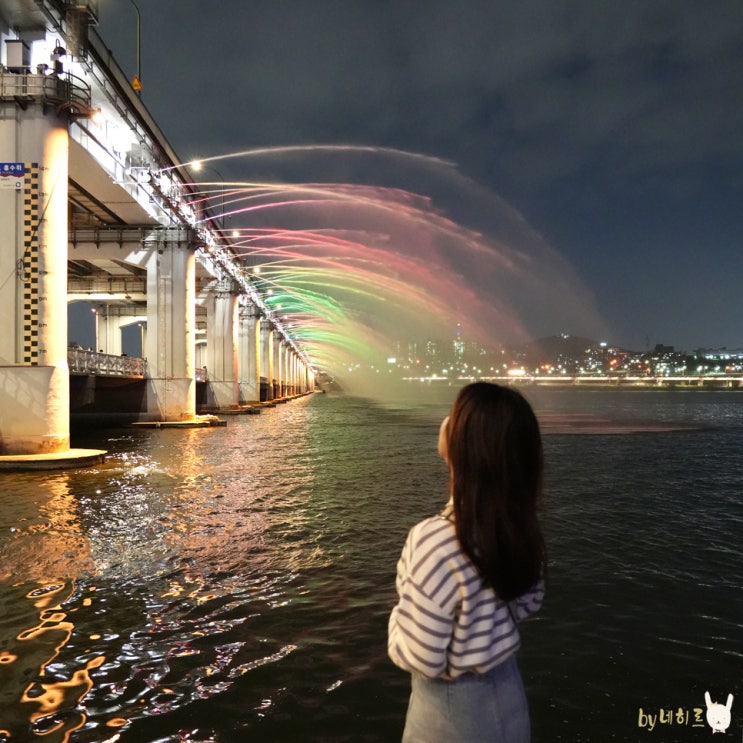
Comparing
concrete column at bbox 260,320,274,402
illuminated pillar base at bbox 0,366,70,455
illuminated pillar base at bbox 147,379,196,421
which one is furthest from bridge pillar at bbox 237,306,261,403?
illuminated pillar base at bbox 0,366,70,455

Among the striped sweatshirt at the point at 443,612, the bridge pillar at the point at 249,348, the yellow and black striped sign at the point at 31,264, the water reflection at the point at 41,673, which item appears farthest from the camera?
the bridge pillar at the point at 249,348

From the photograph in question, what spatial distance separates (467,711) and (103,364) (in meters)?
33.6

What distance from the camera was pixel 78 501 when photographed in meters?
12.5

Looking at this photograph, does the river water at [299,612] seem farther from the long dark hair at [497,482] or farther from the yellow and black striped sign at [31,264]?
the yellow and black striped sign at [31,264]

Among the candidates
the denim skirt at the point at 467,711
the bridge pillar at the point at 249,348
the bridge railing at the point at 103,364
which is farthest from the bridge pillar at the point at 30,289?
the bridge pillar at the point at 249,348

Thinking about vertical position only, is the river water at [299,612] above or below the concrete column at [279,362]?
below

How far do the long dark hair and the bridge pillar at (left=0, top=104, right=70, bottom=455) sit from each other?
18.6 meters

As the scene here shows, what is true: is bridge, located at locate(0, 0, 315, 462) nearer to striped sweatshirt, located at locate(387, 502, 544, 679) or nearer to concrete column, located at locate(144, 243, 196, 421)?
concrete column, located at locate(144, 243, 196, 421)

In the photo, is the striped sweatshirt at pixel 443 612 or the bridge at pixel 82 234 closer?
the striped sweatshirt at pixel 443 612

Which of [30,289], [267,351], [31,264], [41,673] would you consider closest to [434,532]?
[41,673]

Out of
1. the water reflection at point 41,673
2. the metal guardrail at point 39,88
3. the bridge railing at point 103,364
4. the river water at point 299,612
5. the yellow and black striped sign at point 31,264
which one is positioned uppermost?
the metal guardrail at point 39,88

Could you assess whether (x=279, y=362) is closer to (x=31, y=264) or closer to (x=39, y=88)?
(x=31, y=264)

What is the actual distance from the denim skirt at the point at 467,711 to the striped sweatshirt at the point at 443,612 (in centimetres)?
8

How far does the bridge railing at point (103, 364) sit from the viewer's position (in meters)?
30.5
